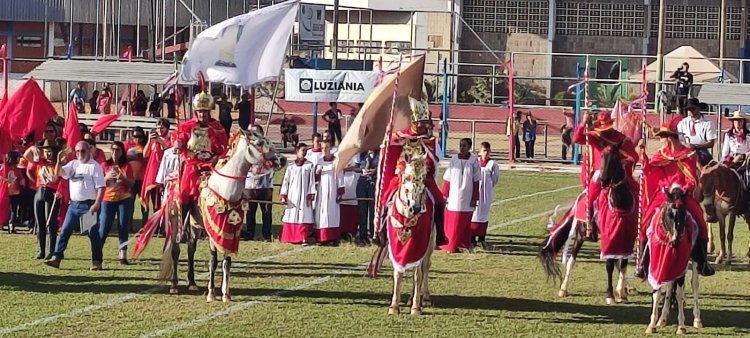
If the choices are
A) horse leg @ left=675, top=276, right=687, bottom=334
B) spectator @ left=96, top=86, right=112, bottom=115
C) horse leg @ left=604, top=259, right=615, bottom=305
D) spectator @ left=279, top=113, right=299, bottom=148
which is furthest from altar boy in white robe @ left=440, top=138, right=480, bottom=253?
spectator @ left=96, top=86, right=112, bottom=115

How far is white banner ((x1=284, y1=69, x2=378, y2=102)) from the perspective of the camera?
37812mm

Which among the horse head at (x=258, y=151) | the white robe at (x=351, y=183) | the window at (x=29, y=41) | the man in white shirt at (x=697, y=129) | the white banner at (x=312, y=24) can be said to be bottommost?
the white robe at (x=351, y=183)

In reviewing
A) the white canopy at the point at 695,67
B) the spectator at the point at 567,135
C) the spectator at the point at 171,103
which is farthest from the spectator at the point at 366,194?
the white canopy at the point at 695,67

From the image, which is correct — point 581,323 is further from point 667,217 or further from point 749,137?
point 749,137

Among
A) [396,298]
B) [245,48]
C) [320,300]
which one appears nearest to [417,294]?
[396,298]

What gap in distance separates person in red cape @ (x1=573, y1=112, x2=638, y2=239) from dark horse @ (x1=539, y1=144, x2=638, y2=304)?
0.32ft

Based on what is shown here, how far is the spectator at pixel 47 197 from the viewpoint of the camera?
19.6 meters

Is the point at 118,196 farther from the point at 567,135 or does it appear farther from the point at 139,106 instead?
the point at 567,135

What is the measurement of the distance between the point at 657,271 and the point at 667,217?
1.89 feet

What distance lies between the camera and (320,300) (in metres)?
16.8

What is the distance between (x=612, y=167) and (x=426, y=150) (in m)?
2.14

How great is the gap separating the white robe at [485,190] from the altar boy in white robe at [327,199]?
2.10 m

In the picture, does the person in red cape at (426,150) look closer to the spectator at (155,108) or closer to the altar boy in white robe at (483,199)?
the altar boy in white robe at (483,199)

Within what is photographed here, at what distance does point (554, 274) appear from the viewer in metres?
17.6
